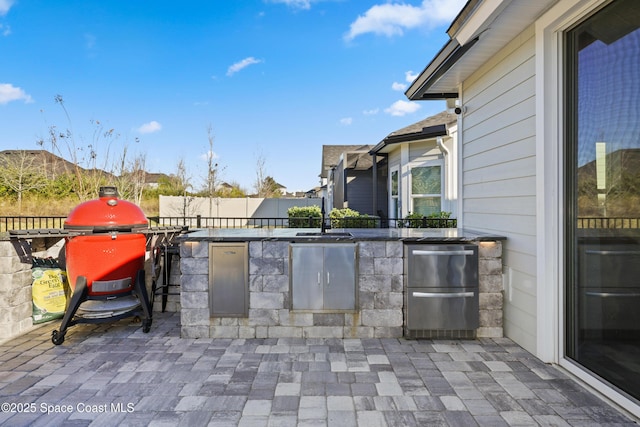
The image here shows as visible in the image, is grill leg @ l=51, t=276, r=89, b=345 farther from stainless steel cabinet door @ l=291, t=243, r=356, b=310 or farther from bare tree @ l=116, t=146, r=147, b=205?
bare tree @ l=116, t=146, r=147, b=205

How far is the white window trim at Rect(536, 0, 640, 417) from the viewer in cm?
242

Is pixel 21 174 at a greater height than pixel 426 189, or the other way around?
pixel 21 174

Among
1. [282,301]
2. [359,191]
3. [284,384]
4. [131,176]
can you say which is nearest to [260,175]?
[131,176]

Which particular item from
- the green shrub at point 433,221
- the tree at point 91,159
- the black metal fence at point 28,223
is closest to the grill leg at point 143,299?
the black metal fence at point 28,223

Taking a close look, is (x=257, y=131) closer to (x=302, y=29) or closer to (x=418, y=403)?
(x=302, y=29)

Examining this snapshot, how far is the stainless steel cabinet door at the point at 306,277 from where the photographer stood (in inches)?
119

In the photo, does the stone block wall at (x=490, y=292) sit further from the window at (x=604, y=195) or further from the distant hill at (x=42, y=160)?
the distant hill at (x=42, y=160)

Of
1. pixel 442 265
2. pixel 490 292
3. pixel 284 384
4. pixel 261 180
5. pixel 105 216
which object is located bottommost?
pixel 284 384

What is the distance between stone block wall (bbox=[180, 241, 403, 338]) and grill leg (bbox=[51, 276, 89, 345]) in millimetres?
939

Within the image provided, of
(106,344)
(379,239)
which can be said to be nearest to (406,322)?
(379,239)

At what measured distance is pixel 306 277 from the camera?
119 inches

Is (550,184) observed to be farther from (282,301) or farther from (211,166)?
(211,166)

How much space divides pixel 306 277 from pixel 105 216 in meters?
2.07

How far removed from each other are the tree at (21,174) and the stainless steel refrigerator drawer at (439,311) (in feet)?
38.7
